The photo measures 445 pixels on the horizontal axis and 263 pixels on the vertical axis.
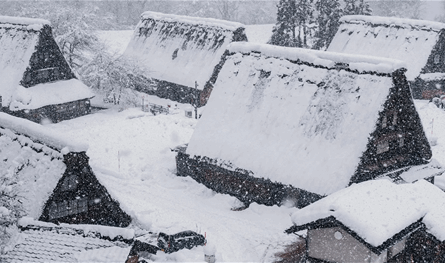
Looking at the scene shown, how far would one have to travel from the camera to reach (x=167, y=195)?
22078 millimetres

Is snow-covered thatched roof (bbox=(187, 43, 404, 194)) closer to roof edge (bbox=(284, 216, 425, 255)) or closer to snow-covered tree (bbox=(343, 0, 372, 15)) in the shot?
roof edge (bbox=(284, 216, 425, 255))

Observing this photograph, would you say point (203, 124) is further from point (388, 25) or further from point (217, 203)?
point (388, 25)

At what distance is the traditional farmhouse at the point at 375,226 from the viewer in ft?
43.2

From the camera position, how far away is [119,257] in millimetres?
13352

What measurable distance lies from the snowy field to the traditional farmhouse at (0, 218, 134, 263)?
104 inches

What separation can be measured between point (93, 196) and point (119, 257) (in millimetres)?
3969

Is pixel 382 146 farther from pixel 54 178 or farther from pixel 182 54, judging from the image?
pixel 182 54

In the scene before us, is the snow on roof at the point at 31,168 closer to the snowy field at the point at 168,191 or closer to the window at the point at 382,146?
the snowy field at the point at 168,191

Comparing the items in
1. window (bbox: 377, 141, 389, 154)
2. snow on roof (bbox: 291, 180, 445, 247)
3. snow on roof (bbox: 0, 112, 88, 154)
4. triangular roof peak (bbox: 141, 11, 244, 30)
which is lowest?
window (bbox: 377, 141, 389, 154)

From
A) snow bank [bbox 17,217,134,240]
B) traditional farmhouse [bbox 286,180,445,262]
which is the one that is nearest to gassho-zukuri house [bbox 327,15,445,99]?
traditional farmhouse [bbox 286,180,445,262]

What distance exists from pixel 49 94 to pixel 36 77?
4.68 ft

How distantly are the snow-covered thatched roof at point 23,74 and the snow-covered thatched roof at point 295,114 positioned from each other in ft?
41.2

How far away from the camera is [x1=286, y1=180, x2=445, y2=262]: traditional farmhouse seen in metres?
13.2

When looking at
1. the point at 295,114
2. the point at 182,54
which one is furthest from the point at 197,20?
the point at 295,114
